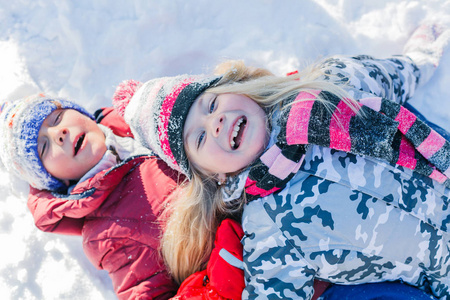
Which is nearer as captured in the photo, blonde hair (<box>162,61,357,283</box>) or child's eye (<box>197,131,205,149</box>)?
child's eye (<box>197,131,205,149</box>)

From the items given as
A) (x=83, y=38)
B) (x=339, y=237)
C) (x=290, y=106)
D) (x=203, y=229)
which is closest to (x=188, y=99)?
(x=290, y=106)

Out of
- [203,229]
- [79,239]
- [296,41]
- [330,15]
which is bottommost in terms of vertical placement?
[79,239]

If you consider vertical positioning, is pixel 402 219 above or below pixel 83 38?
below

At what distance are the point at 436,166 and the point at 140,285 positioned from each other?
1.48 metres

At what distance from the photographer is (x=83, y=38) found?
2.31 m

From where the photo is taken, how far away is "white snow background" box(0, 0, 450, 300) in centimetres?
212

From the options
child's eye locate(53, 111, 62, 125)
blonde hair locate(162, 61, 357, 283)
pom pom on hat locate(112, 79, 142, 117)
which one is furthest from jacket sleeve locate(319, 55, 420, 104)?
child's eye locate(53, 111, 62, 125)

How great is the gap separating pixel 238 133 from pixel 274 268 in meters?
0.59

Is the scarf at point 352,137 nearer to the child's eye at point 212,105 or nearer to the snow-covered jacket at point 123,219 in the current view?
the child's eye at point 212,105

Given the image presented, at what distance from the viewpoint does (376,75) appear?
1.68 meters

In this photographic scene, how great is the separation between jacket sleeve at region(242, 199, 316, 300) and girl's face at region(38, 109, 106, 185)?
3.23 feet

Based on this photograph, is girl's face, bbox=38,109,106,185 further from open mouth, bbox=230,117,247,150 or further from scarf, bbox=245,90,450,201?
scarf, bbox=245,90,450,201

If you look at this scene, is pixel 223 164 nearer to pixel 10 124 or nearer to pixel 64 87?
pixel 10 124

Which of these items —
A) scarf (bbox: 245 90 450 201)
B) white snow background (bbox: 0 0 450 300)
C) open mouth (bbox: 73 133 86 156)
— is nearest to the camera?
scarf (bbox: 245 90 450 201)
